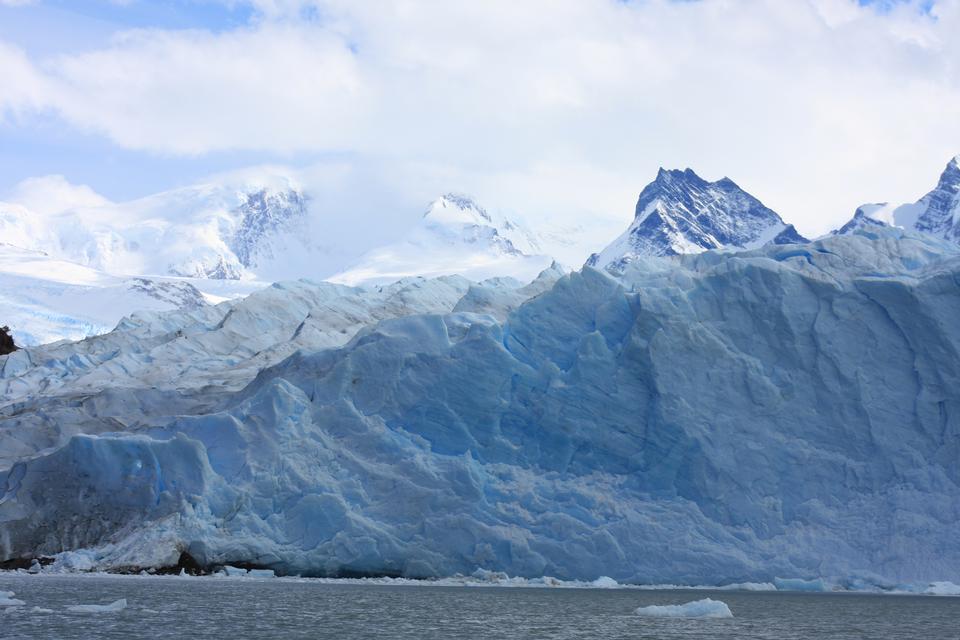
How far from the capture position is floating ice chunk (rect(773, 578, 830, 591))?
33.9 meters

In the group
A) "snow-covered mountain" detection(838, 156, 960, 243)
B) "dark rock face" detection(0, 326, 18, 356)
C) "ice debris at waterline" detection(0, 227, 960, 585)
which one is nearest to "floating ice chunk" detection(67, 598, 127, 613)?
"ice debris at waterline" detection(0, 227, 960, 585)

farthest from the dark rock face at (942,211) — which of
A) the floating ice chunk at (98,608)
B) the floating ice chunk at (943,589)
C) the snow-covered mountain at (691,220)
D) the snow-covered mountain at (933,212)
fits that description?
the floating ice chunk at (98,608)

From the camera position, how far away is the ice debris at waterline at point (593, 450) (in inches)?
1367

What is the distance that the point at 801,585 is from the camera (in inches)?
1337

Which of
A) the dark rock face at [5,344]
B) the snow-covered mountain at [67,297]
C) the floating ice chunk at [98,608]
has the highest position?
the snow-covered mountain at [67,297]

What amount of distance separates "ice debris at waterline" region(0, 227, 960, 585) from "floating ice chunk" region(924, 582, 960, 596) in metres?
0.40

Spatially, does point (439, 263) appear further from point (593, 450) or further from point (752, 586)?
point (752, 586)

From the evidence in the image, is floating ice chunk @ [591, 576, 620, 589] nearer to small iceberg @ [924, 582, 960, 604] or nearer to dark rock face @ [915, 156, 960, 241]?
small iceberg @ [924, 582, 960, 604]

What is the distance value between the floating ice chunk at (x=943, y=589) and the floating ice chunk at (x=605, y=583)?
8.21 metres

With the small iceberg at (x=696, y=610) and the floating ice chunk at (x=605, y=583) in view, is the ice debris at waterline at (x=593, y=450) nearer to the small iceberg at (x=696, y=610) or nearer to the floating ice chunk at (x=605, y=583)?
the floating ice chunk at (x=605, y=583)

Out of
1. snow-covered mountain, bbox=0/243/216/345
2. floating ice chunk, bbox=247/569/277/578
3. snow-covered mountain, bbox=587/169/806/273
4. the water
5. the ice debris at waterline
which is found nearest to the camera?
the water

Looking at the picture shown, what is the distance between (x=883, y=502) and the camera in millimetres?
34969

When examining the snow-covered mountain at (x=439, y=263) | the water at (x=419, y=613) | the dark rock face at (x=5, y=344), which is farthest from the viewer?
the snow-covered mountain at (x=439, y=263)

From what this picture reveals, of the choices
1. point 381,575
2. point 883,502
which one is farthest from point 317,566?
point 883,502
